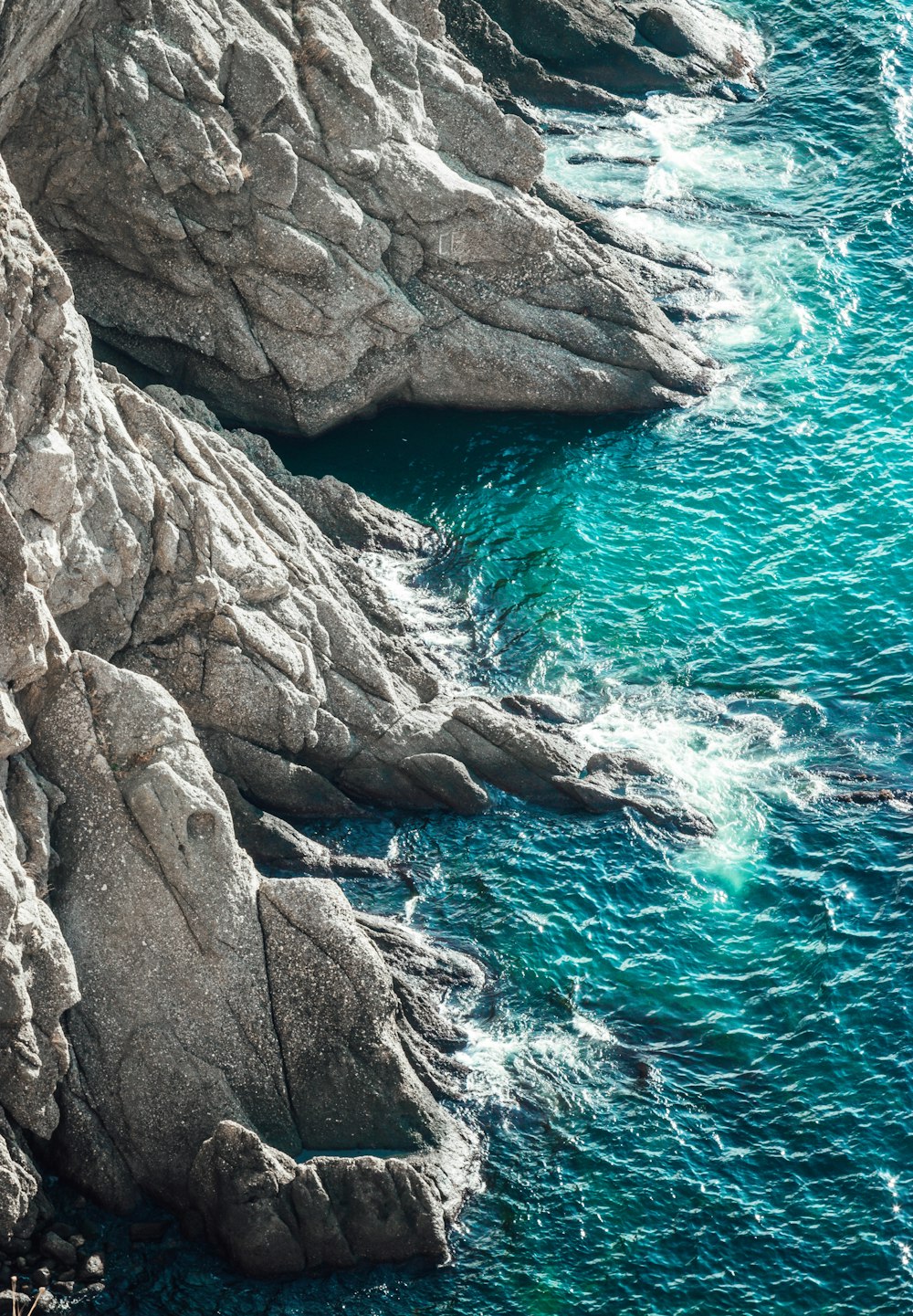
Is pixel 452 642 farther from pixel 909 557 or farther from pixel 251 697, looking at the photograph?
pixel 909 557

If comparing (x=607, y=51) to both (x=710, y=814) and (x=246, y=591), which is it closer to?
(x=246, y=591)

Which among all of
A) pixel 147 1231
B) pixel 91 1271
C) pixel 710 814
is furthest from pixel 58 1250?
pixel 710 814

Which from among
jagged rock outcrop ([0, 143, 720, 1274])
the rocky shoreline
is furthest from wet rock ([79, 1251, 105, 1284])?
jagged rock outcrop ([0, 143, 720, 1274])

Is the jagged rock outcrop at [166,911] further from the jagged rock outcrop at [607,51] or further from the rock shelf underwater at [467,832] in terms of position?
the jagged rock outcrop at [607,51]

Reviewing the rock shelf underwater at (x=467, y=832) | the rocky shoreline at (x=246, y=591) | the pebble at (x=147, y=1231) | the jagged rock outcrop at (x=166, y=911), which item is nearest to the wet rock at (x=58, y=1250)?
the rocky shoreline at (x=246, y=591)

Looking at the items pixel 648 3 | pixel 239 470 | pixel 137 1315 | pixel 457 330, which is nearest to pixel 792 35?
pixel 648 3
